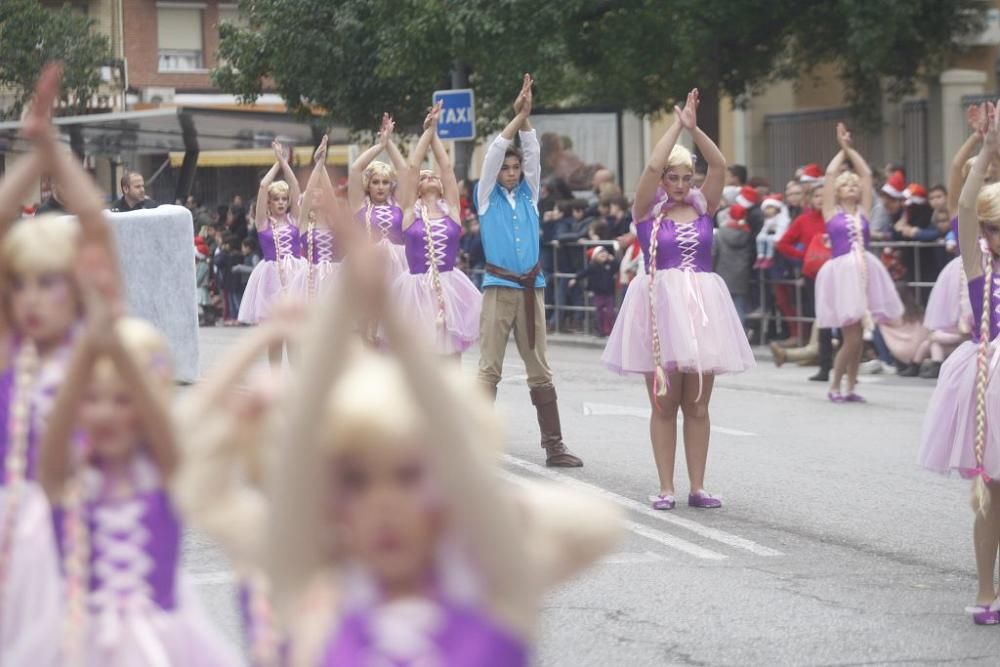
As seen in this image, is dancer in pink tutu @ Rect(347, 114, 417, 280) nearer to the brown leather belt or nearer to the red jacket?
the brown leather belt

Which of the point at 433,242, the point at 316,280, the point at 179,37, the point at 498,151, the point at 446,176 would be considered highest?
the point at 179,37

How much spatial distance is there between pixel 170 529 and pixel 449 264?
10102 millimetres

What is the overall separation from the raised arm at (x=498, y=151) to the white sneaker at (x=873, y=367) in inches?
319

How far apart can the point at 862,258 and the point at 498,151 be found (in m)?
5.84

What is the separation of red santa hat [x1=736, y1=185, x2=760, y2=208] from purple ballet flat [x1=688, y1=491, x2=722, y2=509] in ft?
37.1

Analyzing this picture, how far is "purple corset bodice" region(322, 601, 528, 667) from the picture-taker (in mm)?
2842

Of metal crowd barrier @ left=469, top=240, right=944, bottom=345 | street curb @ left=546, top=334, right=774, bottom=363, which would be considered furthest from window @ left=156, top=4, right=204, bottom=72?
street curb @ left=546, top=334, right=774, bottom=363

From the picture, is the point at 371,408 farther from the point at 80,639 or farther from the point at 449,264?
the point at 449,264

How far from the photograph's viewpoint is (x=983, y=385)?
7.63 meters

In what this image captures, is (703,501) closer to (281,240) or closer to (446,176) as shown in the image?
(446,176)

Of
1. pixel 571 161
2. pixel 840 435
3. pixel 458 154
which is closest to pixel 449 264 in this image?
pixel 840 435

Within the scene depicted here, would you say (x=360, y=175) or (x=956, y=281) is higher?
(x=360, y=175)

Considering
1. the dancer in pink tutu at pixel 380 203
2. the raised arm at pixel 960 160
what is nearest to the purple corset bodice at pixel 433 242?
the dancer in pink tutu at pixel 380 203

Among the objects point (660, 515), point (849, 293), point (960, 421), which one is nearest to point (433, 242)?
point (660, 515)
